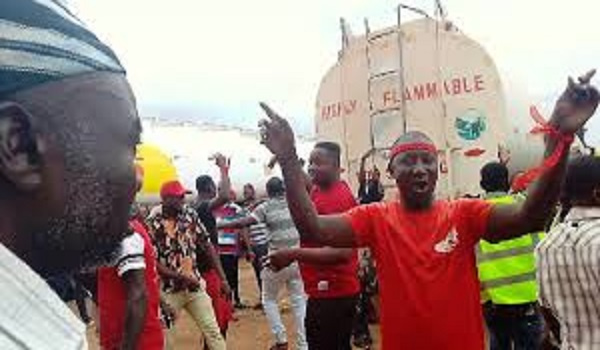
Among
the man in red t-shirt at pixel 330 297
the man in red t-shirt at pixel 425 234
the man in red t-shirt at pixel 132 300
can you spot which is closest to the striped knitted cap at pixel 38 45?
the man in red t-shirt at pixel 425 234

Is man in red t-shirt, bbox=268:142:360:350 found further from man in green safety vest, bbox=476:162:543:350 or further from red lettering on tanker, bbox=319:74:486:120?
red lettering on tanker, bbox=319:74:486:120

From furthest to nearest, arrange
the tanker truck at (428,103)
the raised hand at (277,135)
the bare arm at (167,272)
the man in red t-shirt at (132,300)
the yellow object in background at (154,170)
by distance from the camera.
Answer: the yellow object in background at (154,170) < the tanker truck at (428,103) < the bare arm at (167,272) < the man in red t-shirt at (132,300) < the raised hand at (277,135)

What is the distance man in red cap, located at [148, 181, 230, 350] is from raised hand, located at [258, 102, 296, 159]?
9.44ft

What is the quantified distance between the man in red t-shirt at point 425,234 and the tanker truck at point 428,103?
16.9 feet

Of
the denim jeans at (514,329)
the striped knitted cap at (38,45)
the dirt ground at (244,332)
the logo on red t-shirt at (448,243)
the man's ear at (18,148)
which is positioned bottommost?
the dirt ground at (244,332)

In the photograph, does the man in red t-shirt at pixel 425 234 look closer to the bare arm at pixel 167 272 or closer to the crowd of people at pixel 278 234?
the crowd of people at pixel 278 234

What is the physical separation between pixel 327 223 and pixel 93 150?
8.43ft

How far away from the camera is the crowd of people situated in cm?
94

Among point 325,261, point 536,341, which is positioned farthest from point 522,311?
point 325,261

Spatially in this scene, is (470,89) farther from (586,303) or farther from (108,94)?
(108,94)

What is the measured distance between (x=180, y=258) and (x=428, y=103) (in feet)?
12.3

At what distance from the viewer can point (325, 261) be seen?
4547 mm

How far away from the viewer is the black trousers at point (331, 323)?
5.46 m

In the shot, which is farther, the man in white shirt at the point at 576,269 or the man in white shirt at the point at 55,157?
the man in white shirt at the point at 576,269
